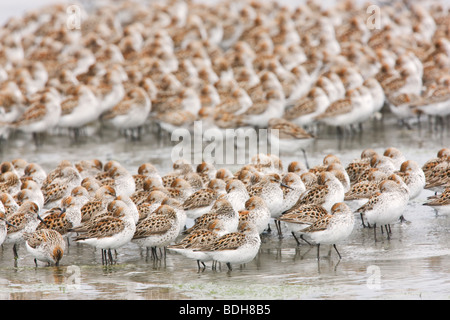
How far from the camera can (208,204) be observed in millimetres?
11180

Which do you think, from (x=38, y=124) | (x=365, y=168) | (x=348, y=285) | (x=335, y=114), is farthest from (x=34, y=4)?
(x=348, y=285)

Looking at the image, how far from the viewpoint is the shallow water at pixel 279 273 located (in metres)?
8.62

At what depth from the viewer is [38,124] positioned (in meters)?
17.4

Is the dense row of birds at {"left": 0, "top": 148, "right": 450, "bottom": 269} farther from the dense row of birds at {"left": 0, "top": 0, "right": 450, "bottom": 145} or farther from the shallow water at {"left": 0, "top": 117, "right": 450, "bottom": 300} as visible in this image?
the dense row of birds at {"left": 0, "top": 0, "right": 450, "bottom": 145}

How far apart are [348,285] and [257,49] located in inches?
603

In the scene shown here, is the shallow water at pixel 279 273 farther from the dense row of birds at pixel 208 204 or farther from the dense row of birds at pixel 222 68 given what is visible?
the dense row of birds at pixel 222 68

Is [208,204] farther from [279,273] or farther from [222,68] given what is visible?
[222,68]

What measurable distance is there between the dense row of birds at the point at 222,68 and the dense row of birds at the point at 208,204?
3178mm

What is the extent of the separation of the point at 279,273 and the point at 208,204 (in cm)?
202

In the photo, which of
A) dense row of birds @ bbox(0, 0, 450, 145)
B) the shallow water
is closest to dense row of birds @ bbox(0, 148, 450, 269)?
the shallow water

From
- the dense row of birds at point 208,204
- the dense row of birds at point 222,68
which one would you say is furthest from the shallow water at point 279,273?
the dense row of birds at point 222,68

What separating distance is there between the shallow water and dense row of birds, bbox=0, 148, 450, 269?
Result: 202 mm

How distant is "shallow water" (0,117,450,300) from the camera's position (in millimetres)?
8625

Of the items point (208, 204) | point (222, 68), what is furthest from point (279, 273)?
point (222, 68)
